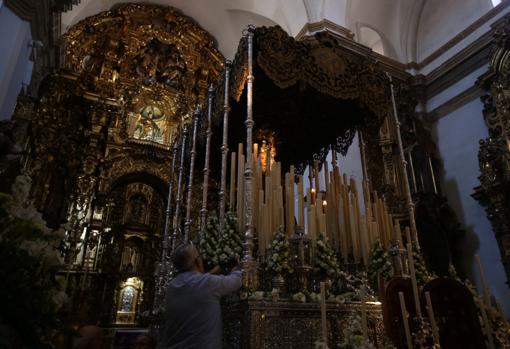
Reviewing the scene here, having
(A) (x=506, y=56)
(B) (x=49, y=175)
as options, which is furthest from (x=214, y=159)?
(A) (x=506, y=56)

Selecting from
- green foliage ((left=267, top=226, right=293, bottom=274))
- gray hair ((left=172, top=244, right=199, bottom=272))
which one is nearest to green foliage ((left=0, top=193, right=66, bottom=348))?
gray hair ((left=172, top=244, right=199, bottom=272))

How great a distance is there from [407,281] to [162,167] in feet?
26.9

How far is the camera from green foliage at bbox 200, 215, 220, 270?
3.44 meters

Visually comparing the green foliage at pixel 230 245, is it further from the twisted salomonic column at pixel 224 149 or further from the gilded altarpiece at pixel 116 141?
the gilded altarpiece at pixel 116 141

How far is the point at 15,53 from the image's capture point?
525 cm

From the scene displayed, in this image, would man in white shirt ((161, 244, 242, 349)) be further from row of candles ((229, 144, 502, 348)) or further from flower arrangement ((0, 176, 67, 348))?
flower arrangement ((0, 176, 67, 348))

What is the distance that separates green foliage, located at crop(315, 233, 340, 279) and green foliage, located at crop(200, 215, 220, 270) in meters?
0.96

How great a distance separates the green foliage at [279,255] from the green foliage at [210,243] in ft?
1.80

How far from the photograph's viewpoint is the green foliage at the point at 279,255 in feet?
10.4

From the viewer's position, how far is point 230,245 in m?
3.42

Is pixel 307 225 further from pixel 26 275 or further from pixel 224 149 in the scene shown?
pixel 26 275

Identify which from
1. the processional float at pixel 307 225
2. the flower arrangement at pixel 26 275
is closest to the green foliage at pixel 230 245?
the processional float at pixel 307 225

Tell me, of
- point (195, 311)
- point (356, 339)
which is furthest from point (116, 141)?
point (356, 339)

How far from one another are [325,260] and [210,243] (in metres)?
1.12
